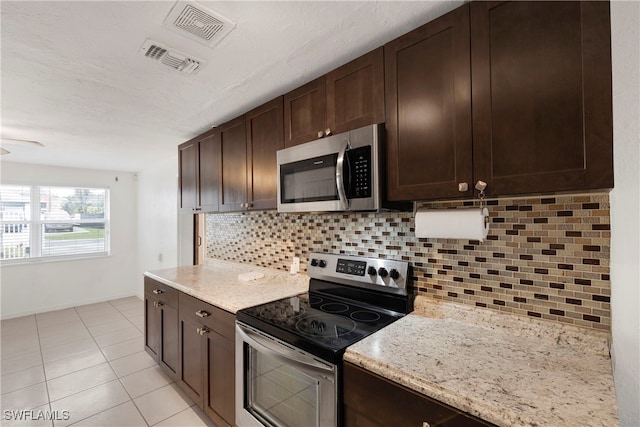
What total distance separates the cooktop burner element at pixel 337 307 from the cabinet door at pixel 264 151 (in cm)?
56


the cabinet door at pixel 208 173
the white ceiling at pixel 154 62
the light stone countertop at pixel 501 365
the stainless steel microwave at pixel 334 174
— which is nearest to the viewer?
the light stone countertop at pixel 501 365

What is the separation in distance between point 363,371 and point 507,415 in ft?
1.44

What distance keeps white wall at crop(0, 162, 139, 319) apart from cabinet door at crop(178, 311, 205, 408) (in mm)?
3833

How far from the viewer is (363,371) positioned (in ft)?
3.33

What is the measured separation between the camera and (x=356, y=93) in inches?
56.5

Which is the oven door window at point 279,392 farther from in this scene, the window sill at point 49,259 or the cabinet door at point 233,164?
the window sill at point 49,259

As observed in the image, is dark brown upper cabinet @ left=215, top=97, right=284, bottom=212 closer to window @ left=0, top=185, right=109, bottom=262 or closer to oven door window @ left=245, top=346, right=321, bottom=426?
oven door window @ left=245, top=346, right=321, bottom=426

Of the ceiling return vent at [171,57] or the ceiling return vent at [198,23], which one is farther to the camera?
the ceiling return vent at [171,57]

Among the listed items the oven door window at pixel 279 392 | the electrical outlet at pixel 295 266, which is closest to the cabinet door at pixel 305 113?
the electrical outlet at pixel 295 266

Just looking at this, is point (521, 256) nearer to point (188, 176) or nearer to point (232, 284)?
point (232, 284)

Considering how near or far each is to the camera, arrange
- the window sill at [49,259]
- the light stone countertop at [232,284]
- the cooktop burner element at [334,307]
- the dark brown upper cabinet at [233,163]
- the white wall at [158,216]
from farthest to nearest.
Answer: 1. the window sill at [49,259]
2. the white wall at [158,216]
3. the dark brown upper cabinet at [233,163]
4. the light stone countertop at [232,284]
5. the cooktop burner element at [334,307]

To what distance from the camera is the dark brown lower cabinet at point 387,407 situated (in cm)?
82

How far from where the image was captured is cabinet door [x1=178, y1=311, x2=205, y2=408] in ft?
6.25

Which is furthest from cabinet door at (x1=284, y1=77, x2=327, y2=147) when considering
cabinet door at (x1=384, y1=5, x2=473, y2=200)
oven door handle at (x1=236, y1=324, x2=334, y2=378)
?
oven door handle at (x1=236, y1=324, x2=334, y2=378)
